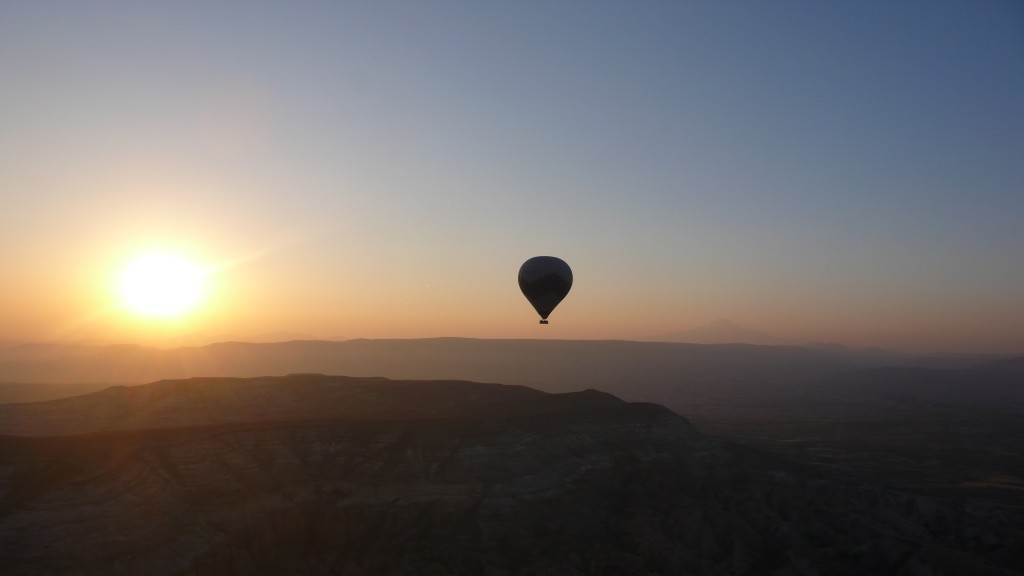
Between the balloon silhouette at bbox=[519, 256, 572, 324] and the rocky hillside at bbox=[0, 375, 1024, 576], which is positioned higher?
the balloon silhouette at bbox=[519, 256, 572, 324]

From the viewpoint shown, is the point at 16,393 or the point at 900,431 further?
the point at 16,393

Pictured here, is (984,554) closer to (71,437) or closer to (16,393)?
(71,437)

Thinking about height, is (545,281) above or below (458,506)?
above

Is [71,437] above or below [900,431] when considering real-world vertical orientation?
above

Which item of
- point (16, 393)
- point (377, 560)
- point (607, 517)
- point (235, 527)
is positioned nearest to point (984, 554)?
point (607, 517)
